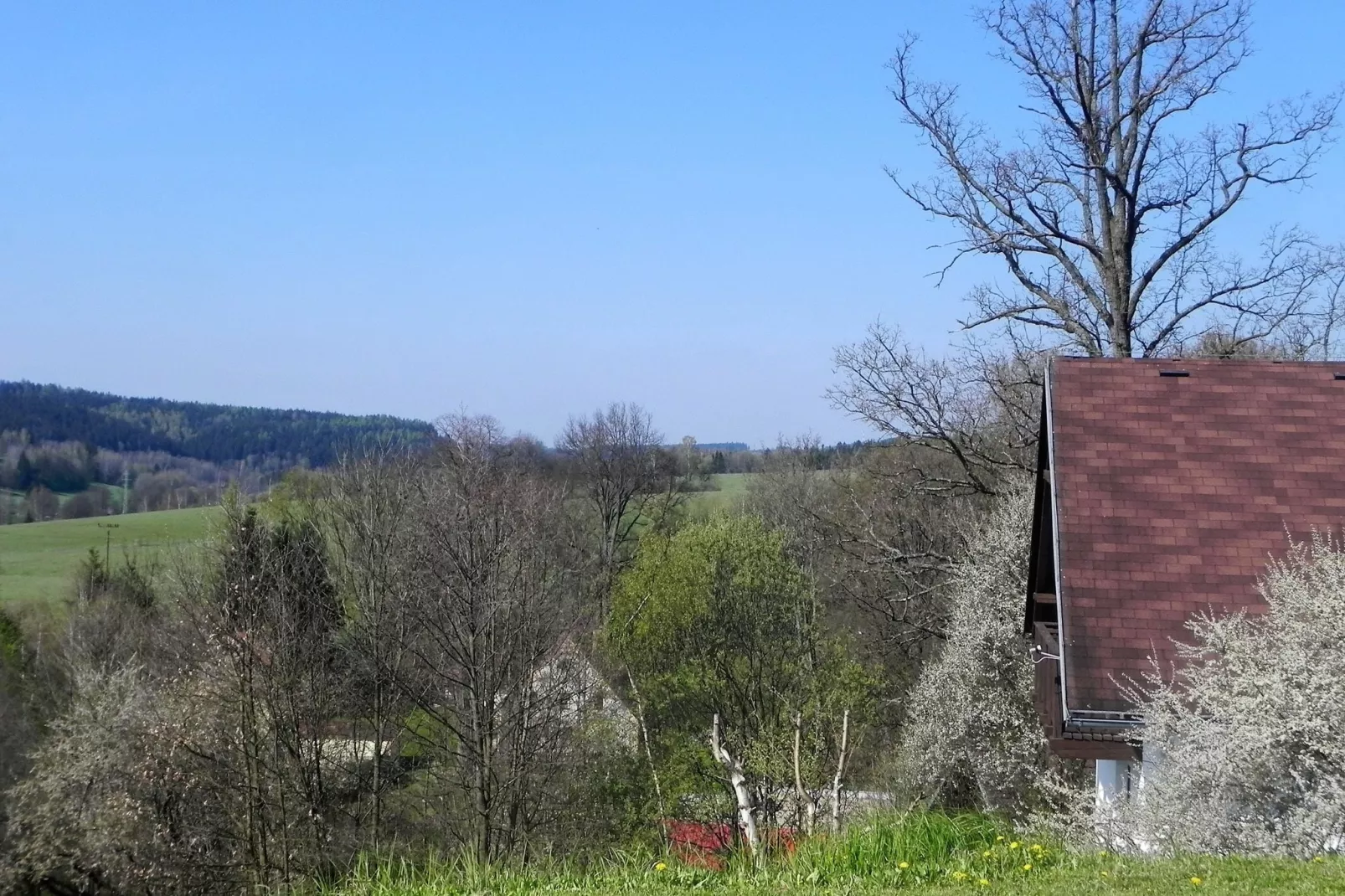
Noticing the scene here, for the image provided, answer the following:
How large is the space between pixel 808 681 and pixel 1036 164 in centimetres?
1236

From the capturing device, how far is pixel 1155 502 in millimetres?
11492

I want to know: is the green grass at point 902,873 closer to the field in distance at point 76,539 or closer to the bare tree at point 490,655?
the bare tree at point 490,655

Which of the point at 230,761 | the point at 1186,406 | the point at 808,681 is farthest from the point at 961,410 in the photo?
the point at 230,761

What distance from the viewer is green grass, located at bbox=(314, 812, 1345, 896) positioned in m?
7.02

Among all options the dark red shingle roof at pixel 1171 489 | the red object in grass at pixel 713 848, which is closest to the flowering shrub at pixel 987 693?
the red object in grass at pixel 713 848

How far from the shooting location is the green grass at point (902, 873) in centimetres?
702

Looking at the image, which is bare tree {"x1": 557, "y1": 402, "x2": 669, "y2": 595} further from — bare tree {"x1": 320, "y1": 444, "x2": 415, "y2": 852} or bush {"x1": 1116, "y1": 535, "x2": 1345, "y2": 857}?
bush {"x1": 1116, "y1": 535, "x2": 1345, "y2": 857}

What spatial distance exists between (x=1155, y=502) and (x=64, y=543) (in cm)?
7139

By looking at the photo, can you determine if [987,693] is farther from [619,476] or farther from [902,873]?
[619,476]

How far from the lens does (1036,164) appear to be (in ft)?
68.7

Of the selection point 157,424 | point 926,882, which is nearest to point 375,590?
point 926,882

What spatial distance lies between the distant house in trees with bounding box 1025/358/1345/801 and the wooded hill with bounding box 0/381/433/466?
87.9 meters

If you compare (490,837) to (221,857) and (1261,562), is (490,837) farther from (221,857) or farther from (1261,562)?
(1261,562)

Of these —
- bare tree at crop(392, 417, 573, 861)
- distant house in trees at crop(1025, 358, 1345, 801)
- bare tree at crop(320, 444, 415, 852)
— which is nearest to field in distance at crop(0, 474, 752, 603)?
bare tree at crop(320, 444, 415, 852)
